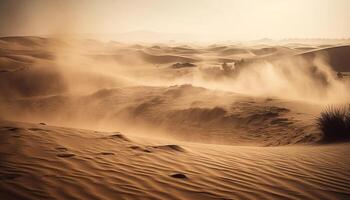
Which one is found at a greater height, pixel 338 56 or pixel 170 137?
pixel 338 56

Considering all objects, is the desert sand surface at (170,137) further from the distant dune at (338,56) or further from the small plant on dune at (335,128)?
the distant dune at (338,56)

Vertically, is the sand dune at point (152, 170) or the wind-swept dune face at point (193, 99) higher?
the wind-swept dune face at point (193, 99)

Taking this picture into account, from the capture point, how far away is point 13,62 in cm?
2362

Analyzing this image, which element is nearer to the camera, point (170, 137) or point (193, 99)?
point (170, 137)

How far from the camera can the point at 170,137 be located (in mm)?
10398

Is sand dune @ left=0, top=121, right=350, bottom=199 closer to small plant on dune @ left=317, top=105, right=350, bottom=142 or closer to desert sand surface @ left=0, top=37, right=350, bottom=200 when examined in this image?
desert sand surface @ left=0, top=37, right=350, bottom=200

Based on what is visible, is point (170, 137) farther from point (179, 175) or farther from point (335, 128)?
point (179, 175)

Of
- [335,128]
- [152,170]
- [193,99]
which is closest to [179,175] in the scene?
Answer: [152,170]

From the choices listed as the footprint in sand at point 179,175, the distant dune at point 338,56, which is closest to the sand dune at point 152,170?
the footprint in sand at point 179,175

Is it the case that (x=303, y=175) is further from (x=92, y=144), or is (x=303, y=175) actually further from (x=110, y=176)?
(x=92, y=144)

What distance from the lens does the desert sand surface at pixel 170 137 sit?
4.24m

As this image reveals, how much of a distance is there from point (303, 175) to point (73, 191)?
3223 millimetres

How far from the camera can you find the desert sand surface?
424cm

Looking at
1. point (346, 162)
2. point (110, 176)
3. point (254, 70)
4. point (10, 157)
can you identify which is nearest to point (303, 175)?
point (346, 162)
